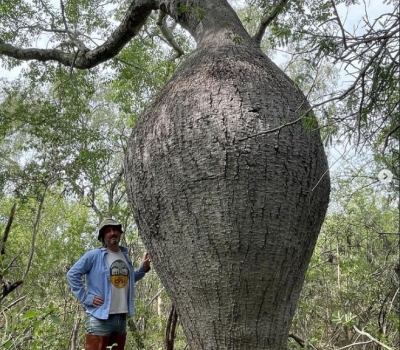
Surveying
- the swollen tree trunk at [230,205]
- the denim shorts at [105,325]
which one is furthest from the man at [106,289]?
the swollen tree trunk at [230,205]

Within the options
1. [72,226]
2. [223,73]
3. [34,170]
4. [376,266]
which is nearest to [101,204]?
[72,226]

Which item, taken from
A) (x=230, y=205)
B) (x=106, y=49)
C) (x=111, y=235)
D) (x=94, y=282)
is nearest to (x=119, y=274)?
(x=94, y=282)

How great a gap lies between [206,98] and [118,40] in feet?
8.06

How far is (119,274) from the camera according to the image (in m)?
3.43

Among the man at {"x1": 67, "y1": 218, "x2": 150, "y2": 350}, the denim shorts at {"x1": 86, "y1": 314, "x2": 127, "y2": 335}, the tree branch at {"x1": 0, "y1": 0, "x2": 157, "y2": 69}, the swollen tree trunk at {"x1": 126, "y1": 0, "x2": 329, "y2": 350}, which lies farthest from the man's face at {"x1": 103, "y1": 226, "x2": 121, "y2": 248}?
the tree branch at {"x1": 0, "y1": 0, "x2": 157, "y2": 69}

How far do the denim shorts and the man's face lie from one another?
477 mm

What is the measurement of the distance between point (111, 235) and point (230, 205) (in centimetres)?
130

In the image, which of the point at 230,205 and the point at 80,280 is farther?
the point at 80,280

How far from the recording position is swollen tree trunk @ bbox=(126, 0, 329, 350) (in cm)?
248

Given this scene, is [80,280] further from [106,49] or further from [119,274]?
[106,49]

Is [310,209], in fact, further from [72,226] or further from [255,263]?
[72,226]

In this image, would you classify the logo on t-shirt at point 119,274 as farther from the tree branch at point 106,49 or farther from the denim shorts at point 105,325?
the tree branch at point 106,49

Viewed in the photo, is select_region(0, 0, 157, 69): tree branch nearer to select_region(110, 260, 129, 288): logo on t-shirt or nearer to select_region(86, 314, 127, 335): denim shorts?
select_region(110, 260, 129, 288): logo on t-shirt

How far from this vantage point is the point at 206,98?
274cm
